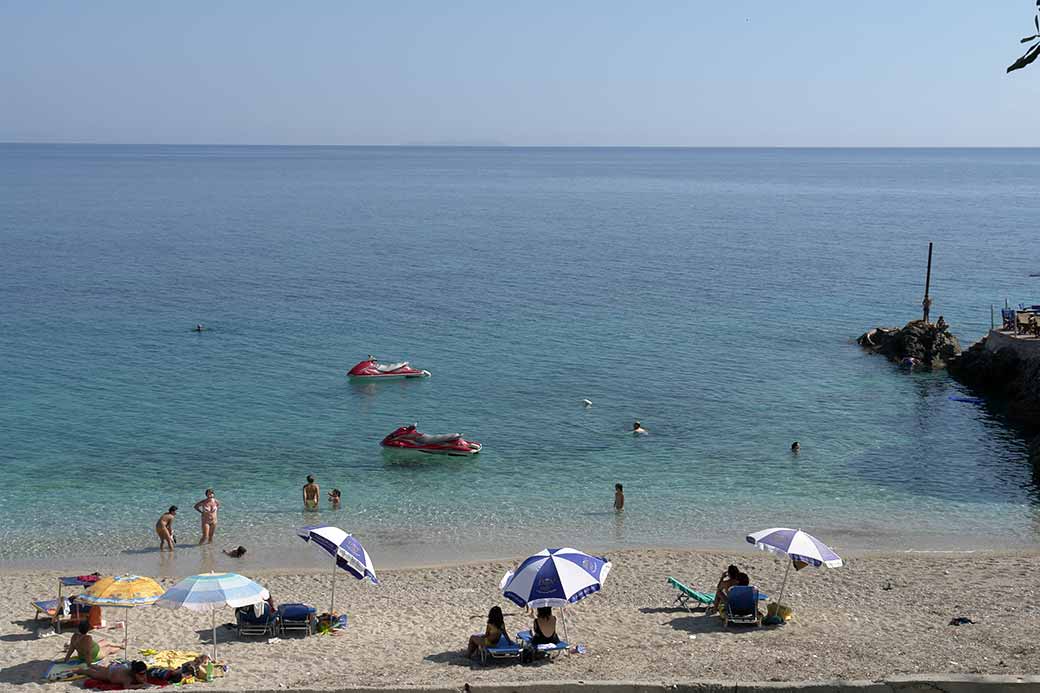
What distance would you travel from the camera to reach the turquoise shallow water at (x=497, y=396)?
2820cm

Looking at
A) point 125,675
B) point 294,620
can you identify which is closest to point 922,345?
point 294,620

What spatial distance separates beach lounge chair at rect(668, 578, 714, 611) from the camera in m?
20.0

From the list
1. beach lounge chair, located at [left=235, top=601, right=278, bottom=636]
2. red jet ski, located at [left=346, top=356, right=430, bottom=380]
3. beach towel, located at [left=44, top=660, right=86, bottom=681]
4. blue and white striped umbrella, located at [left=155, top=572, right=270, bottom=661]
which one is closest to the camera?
beach towel, located at [left=44, top=660, right=86, bottom=681]

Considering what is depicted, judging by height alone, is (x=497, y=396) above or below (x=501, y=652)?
above

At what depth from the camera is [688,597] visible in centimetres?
2062

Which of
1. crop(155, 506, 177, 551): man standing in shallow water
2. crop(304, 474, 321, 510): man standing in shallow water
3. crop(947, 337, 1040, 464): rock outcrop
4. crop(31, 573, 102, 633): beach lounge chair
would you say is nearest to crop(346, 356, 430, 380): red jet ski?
crop(304, 474, 321, 510): man standing in shallow water

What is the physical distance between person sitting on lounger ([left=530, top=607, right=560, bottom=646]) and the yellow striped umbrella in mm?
5889

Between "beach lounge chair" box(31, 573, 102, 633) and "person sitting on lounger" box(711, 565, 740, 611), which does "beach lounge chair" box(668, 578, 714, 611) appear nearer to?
"person sitting on lounger" box(711, 565, 740, 611)

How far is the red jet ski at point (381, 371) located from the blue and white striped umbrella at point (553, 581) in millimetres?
26991

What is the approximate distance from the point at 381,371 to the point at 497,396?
5.54 meters

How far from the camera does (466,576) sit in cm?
2350

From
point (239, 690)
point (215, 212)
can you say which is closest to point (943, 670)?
point (239, 690)

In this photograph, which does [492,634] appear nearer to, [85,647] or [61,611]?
[85,647]

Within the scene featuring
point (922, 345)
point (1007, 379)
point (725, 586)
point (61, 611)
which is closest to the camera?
point (61, 611)
